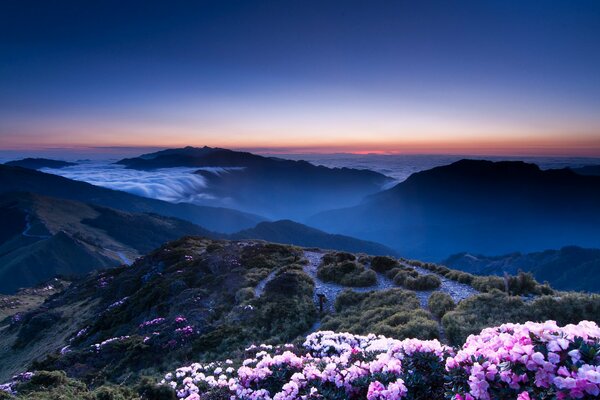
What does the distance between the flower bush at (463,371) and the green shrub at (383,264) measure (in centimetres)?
1924

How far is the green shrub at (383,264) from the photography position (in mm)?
27342

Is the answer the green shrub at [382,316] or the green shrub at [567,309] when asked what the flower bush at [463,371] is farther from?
the green shrub at [567,309]

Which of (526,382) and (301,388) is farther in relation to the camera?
(301,388)

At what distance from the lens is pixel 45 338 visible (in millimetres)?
33750

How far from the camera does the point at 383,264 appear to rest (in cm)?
2767

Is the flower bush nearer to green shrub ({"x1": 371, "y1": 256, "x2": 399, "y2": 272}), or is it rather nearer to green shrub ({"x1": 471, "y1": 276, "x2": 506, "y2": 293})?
green shrub ({"x1": 471, "y1": 276, "x2": 506, "y2": 293})

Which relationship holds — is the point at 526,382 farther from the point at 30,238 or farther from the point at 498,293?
the point at 30,238

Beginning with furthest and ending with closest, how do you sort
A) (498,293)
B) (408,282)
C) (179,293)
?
(179,293), (408,282), (498,293)

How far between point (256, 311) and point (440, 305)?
33.2ft

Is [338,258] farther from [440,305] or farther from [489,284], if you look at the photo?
[440,305]

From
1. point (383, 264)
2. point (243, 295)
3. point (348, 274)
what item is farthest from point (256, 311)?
point (383, 264)

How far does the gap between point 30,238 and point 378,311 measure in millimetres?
217270

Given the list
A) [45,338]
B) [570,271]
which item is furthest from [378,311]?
[570,271]

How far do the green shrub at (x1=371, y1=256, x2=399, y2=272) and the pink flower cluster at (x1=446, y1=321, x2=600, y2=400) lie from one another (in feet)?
74.4
